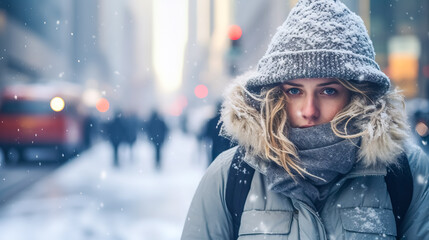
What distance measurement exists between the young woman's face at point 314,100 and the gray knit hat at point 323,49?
0.26 ft

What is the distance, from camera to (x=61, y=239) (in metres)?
6.57

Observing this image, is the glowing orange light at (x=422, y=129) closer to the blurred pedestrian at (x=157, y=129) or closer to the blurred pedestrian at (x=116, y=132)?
the blurred pedestrian at (x=157, y=129)

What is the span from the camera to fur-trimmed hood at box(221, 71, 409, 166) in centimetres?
197

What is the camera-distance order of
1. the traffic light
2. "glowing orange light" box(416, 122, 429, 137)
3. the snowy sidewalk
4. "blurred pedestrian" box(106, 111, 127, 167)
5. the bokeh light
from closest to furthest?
the snowy sidewalk < the traffic light < "blurred pedestrian" box(106, 111, 127, 167) < "glowing orange light" box(416, 122, 429, 137) < the bokeh light

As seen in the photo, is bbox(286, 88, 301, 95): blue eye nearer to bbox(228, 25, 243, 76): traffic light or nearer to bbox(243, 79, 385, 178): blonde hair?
bbox(243, 79, 385, 178): blonde hair

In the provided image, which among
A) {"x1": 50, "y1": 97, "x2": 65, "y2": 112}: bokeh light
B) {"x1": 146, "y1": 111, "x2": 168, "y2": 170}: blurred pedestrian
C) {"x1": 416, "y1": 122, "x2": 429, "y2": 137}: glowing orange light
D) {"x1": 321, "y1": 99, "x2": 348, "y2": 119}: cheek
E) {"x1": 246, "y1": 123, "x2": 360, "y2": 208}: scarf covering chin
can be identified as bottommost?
{"x1": 416, "y1": 122, "x2": 429, "y2": 137}: glowing orange light

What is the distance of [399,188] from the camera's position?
1.94 m

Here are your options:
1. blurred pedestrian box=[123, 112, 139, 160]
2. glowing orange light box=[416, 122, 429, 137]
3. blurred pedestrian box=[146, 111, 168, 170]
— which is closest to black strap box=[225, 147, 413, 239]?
blurred pedestrian box=[146, 111, 168, 170]

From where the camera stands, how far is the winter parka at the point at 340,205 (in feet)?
6.29

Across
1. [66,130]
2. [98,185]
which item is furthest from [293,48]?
[66,130]

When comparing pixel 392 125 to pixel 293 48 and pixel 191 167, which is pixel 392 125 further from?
pixel 191 167

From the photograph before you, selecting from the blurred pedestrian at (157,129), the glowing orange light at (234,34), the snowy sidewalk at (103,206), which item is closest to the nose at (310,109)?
the snowy sidewalk at (103,206)

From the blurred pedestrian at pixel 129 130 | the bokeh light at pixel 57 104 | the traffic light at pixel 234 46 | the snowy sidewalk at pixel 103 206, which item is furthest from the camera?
the bokeh light at pixel 57 104

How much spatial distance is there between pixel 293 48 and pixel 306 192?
61 cm
